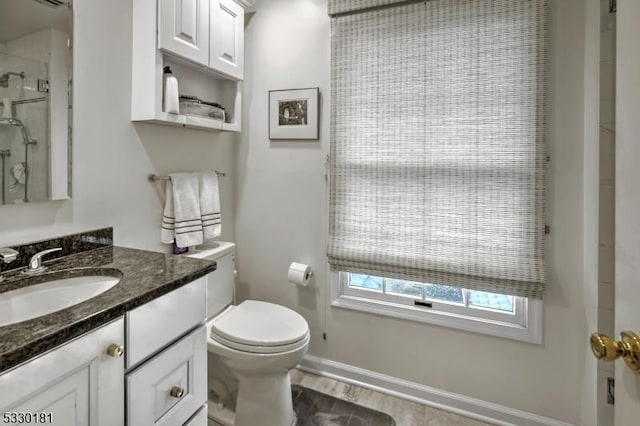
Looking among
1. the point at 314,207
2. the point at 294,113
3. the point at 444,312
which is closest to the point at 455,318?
the point at 444,312

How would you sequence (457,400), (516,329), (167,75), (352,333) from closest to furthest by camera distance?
(167,75) → (516,329) → (457,400) → (352,333)

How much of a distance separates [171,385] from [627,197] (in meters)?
1.21

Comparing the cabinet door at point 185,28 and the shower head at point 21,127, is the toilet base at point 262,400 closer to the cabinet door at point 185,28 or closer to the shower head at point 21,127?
the shower head at point 21,127

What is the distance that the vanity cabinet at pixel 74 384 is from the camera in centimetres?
62

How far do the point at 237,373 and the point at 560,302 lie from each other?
1.60 m

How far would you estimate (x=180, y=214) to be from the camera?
5.64 ft

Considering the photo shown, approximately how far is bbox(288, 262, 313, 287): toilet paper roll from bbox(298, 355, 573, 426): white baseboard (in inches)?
20.4

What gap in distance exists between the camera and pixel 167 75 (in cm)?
151

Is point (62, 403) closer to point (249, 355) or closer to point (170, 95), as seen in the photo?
point (249, 355)

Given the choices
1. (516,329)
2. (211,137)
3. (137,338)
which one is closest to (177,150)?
(211,137)

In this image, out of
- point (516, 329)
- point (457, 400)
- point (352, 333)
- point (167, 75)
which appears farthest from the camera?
point (352, 333)

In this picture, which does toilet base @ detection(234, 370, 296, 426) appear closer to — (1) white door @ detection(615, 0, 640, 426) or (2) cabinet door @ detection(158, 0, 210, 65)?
(1) white door @ detection(615, 0, 640, 426)

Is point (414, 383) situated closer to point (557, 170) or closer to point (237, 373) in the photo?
point (237, 373)

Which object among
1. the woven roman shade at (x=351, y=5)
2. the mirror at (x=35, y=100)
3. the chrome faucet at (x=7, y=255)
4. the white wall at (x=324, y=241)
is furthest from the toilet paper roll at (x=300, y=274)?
the woven roman shade at (x=351, y=5)
